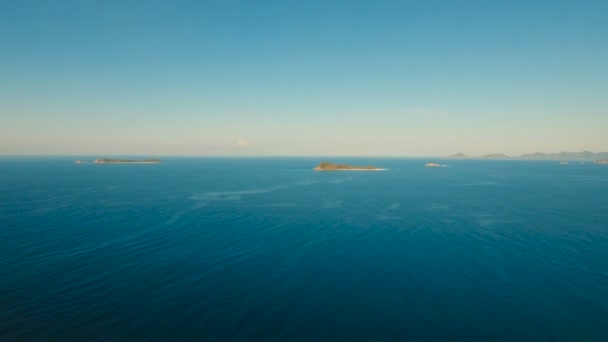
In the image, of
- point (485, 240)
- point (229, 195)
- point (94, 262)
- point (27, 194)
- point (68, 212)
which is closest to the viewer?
point (94, 262)

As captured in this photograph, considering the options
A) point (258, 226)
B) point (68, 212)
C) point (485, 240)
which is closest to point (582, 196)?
point (485, 240)

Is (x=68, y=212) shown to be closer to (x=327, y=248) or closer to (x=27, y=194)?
(x=27, y=194)

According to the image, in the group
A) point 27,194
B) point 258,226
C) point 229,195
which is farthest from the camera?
point 229,195

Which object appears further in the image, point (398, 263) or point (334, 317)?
point (398, 263)

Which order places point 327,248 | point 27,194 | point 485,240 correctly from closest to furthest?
point 327,248
point 485,240
point 27,194

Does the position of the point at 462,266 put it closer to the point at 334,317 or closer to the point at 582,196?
the point at 334,317

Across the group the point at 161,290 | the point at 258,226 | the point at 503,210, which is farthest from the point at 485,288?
the point at 503,210
